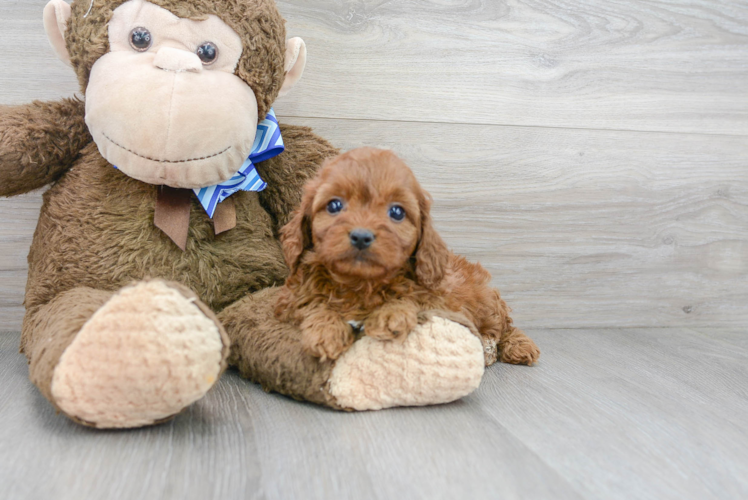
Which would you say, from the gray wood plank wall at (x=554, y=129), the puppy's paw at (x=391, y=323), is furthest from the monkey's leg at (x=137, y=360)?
the gray wood plank wall at (x=554, y=129)

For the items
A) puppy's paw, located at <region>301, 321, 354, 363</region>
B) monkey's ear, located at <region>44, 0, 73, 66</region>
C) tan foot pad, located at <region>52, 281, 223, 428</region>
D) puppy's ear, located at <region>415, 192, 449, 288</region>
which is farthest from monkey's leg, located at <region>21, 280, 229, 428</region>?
monkey's ear, located at <region>44, 0, 73, 66</region>

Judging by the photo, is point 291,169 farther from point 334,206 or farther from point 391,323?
point 391,323

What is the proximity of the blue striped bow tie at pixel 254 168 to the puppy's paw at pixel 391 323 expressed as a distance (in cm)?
47

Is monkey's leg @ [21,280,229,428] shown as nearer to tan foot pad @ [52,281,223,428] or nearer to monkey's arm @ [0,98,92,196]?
tan foot pad @ [52,281,223,428]

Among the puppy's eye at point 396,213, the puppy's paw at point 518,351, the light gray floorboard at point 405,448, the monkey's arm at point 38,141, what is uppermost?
the puppy's eye at point 396,213

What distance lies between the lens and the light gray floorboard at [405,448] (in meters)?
0.89

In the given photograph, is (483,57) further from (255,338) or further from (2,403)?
(2,403)

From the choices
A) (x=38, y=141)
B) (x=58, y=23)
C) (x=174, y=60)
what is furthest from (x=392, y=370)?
(x=58, y=23)

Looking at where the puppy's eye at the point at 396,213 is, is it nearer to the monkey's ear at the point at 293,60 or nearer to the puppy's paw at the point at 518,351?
the monkey's ear at the point at 293,60

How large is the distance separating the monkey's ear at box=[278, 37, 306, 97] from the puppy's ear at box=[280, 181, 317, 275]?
38 cm

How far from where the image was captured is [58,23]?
51.3 inches

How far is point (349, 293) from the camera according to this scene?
1205mm

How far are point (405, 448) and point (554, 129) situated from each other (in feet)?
3.96

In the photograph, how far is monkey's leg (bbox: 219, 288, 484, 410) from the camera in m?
1.14
